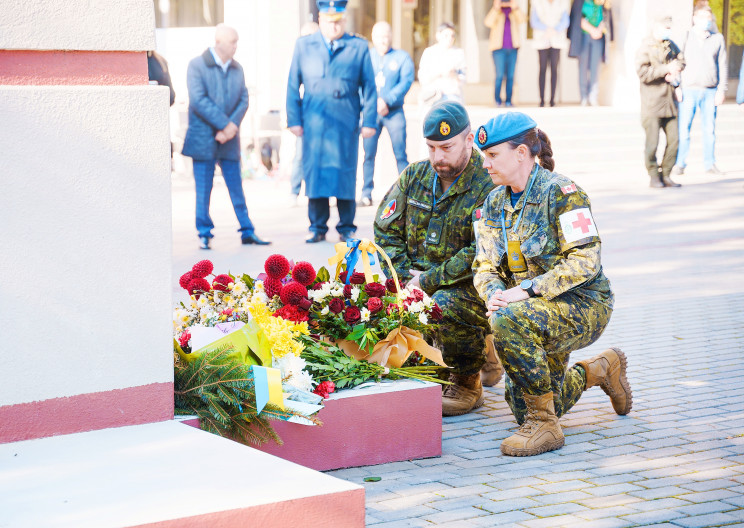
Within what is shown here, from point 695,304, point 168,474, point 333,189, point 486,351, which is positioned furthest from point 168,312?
point 333,189

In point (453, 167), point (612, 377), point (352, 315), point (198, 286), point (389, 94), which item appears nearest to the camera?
point (352, 315)

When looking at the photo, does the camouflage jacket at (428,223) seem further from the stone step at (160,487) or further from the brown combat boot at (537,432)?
the stone step at (160,487)

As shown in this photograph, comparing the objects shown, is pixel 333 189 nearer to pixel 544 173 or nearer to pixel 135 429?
pixel 544 173

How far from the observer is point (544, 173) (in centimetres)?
466

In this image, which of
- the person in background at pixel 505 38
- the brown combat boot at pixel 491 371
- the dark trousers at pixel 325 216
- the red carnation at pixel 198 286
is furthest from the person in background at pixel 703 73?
the red carnation at pixel 198 286

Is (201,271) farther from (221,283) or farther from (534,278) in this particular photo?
(534,278)

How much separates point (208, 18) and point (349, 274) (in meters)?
16.8

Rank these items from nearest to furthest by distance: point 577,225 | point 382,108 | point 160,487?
1. point 160,487
2. point 577,225
3. point 382,108

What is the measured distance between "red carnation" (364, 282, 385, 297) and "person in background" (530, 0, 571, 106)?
15.2 meters

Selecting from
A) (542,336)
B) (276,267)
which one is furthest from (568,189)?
(276,267)

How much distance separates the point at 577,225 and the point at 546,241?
0.16 metres

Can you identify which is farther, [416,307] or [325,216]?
[325,216]

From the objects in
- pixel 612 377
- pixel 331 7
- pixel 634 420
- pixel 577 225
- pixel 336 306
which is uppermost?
pixel 331 7

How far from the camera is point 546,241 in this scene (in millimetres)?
4527
